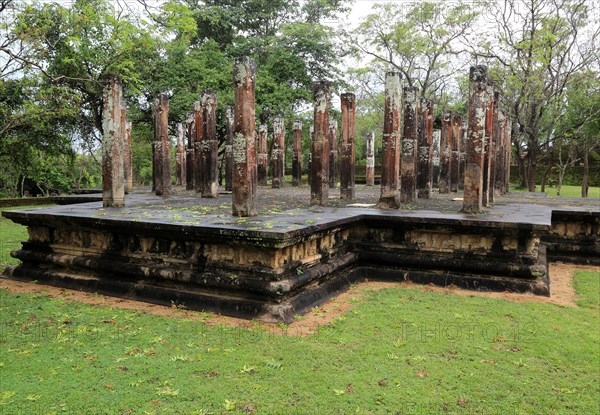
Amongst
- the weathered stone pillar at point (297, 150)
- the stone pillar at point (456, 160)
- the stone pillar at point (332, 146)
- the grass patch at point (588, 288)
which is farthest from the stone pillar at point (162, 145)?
the grass patch at point (588, 288)

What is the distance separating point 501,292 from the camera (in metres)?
6.59

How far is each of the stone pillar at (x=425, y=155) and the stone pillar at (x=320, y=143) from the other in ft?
12.0

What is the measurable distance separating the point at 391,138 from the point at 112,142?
16.5ft

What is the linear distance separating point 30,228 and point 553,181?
108 feet

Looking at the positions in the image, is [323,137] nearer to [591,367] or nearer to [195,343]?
[195,343]

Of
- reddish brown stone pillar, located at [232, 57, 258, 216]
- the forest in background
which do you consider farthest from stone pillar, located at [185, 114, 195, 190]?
reddish brown stone pillar, located at [232, 57, 258, 216]

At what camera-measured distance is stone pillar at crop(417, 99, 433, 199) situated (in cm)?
1205

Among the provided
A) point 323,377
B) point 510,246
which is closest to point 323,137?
point 510,246

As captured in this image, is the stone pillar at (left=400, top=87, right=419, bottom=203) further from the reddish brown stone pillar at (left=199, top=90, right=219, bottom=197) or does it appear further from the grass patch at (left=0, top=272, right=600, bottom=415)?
the reddish brown stone pillar at (left=199, top=90, right=219, bottom=197)

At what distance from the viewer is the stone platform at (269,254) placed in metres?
5.58

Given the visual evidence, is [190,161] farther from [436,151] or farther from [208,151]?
[436,151]

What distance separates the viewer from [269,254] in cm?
552

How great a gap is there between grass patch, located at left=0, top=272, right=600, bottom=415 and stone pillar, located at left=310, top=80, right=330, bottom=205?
4.07 meters

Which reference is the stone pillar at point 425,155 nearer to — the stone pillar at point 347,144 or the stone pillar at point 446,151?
the stone pillar at point 347,144
